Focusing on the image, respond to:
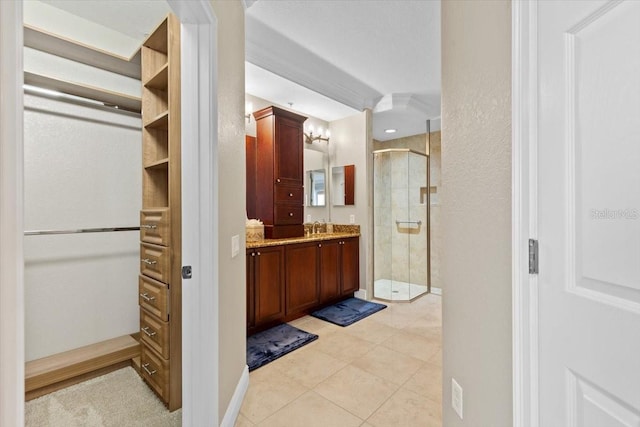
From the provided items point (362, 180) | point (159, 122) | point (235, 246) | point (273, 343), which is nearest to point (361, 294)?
point (362, 180)

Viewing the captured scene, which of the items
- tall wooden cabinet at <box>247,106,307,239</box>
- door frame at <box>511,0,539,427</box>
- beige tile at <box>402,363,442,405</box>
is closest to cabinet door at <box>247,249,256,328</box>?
tall wooden cabinet at <box>247,106,307,239</box>

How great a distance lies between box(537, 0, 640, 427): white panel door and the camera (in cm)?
64

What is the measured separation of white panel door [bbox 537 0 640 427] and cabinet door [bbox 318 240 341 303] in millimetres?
2807

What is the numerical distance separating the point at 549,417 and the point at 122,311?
282cm

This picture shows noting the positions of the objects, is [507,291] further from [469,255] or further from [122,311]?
[122,311]

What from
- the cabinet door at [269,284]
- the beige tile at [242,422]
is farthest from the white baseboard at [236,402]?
the cabinet door at [269,284]

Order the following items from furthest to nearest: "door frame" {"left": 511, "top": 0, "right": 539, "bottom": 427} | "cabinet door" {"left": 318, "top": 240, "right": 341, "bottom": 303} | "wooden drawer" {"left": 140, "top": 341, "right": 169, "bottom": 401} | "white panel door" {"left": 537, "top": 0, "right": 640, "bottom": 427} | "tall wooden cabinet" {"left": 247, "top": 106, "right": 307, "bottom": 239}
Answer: "cabinet door" {"left": 318, "top": 240, "right": 341, "bottom": 303}
"tall wooden cabinet" {"left": 247, "top": 106, "right": 307, "bottom": 239}
"wooden drawer" {"left": 140, "top": 341, "right": 169, "bottom": 401}
"door frame" {"left": 511, "top": 0, "right": 539, "bottom": 427}
"white panel door" {"left": 537, "top": 0, "right": 640, "bottom": 427}

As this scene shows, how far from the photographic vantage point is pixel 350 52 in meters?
2.91

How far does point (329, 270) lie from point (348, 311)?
0.53 m

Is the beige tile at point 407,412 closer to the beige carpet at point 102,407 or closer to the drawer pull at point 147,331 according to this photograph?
the beige carpet at point 102,407

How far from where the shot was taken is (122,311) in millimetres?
2482

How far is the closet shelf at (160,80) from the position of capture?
1813mm

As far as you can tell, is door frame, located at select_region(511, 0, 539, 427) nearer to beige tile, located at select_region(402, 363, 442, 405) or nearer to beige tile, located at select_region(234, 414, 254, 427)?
beige tile, located at select_region(402, 363, 442, 405)

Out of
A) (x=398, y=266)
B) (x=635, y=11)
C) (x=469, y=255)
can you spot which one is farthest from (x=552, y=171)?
(x=398, y=266)
